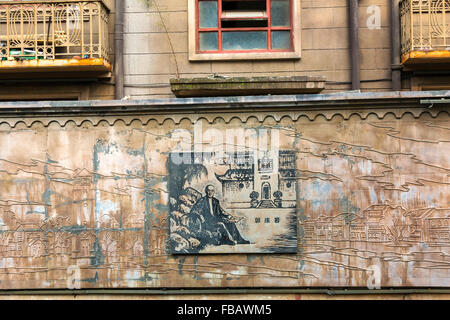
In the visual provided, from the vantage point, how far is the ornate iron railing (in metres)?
13.8

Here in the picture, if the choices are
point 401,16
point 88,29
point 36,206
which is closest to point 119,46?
point 88,29

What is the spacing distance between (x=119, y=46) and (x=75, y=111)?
5239 mm

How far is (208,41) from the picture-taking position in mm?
14570

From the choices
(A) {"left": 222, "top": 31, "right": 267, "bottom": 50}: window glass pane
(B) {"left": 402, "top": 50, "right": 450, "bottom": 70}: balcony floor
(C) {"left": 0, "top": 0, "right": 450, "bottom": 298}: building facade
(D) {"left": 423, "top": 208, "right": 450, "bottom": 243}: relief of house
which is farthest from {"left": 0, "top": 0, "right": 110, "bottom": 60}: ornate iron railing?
(D) {"left": 423, "top": 208, "right": 450, "bottom": 243}: relief of house

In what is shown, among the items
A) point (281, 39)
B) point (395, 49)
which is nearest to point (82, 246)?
point (281, 39)

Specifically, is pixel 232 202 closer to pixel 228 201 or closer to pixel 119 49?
pixel 228 201

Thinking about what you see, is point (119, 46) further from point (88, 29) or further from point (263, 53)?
point (263, 53)

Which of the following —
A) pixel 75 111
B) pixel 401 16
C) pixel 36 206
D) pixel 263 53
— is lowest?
pixel 36 206

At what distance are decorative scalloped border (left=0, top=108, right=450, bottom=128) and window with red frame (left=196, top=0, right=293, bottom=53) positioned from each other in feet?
17.5

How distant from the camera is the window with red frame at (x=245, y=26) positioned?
→ 14.5 meters

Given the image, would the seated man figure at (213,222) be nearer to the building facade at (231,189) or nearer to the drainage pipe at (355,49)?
the building facade at (231,189)

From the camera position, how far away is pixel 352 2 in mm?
14172

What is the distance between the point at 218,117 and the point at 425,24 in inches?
286

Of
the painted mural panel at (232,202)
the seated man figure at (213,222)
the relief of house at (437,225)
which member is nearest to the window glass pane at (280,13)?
the painted mural panel at (232,202)
